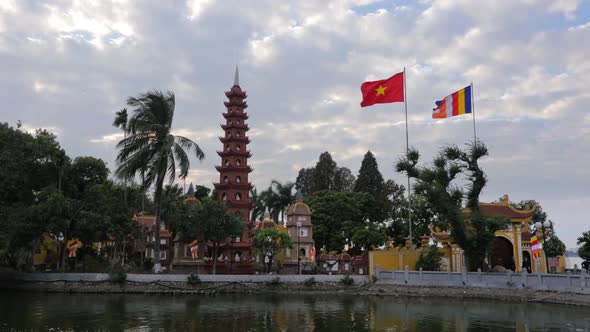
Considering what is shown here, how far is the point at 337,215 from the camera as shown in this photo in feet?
208

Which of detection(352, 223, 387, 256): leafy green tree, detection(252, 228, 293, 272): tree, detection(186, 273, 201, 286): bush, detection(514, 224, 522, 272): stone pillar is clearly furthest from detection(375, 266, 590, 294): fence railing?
detection(186, 273, 201, 286): bush

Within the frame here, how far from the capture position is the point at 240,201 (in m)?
51.9

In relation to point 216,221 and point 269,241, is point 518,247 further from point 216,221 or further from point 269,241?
point 216,221

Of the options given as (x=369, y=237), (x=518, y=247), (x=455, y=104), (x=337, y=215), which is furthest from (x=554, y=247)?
(x=455, y=104)

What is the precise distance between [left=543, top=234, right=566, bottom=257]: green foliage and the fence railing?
26.2 metres

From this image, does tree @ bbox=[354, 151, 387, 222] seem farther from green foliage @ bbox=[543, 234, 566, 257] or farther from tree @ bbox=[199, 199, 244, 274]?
tree @ bbox=[199, 199, 244, 274]

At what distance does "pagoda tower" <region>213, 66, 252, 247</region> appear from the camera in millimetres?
51906

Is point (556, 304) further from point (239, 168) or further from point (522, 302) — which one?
point (239, 168)

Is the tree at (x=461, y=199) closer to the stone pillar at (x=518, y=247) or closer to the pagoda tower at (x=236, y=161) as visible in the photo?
the stone pillar at (x=518, y=247)

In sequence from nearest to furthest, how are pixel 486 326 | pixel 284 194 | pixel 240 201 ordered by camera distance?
pixel 486 326 → pixel 240 201 → pixel 284 194

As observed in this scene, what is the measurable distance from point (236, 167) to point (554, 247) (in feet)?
126

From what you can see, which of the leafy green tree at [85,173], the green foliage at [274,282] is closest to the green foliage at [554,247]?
the green foliage at [274,282]

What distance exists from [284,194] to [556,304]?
47.0 metres

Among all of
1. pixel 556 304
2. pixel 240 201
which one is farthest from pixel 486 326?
pixel 240 201
